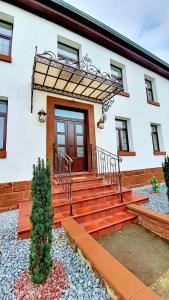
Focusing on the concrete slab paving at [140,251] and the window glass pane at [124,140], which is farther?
the window glass pane at [124,140]

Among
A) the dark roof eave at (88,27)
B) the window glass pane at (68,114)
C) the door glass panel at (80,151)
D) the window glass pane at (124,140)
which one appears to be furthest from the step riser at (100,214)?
the dark roof eave at (88,27)

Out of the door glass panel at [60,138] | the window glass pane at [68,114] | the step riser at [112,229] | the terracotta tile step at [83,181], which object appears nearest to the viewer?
the step riser at [112,229]

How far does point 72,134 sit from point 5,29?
432cm

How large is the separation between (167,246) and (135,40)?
9.02 m

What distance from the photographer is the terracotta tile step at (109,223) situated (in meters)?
3.22

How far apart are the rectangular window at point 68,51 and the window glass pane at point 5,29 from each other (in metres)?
1.82

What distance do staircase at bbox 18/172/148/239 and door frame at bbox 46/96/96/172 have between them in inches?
42.0

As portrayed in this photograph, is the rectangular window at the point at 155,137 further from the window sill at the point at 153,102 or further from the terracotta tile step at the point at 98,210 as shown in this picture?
the terracotta tile step at the point at 98,210

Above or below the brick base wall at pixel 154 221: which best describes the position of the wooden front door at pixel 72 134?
above

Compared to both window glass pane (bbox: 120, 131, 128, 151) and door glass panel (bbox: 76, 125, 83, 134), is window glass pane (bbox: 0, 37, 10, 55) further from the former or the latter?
window glass pane (bbox: 120, 131, 128, 151)

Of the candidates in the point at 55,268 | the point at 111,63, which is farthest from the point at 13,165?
the point at 111,63

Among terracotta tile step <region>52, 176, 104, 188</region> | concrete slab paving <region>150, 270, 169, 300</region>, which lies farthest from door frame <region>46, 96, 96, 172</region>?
concrete slab paving <region>150, 270, 169, 300</region>

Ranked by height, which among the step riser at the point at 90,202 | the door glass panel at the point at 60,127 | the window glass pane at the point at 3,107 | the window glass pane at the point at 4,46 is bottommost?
the step riser at the point at 90,202

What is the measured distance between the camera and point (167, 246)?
2883 millimetres
